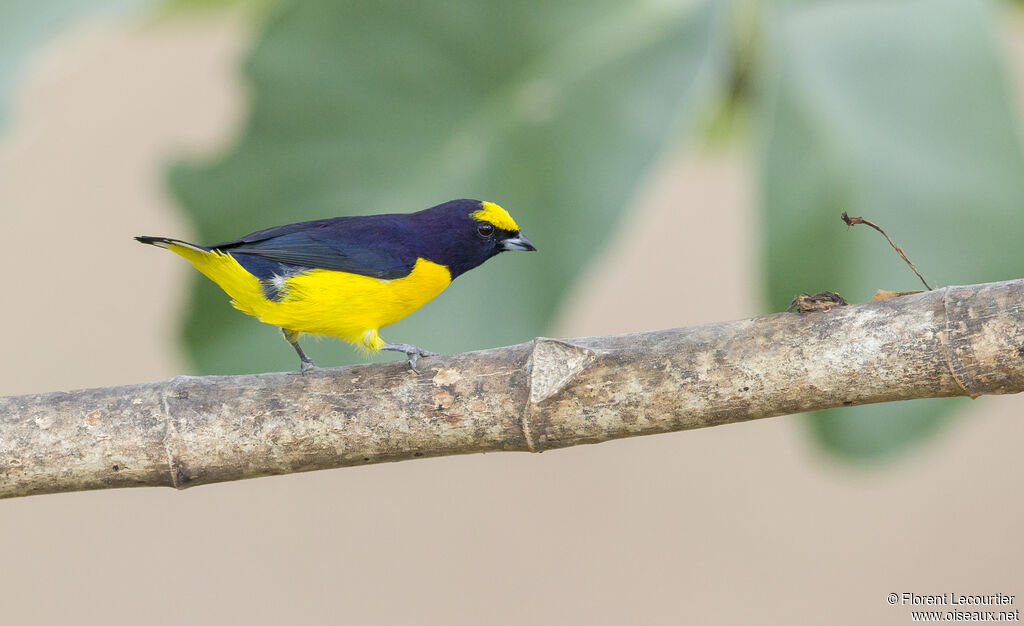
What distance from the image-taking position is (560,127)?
32.6 inches

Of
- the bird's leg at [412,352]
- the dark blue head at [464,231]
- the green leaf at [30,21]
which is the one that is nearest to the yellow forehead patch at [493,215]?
the dark blue head at [464,231]

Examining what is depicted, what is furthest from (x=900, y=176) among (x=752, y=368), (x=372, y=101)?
(x=372, y=101)

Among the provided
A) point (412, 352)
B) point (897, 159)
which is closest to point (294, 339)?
point (412, 352)

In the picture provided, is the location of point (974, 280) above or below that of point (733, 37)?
below

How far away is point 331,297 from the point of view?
2.52 feet

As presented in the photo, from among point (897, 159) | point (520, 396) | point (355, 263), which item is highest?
point (897, 159)

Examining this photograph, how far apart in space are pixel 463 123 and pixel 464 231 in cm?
10

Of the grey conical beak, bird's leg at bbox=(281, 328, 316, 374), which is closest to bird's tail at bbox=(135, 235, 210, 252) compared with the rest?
bird's leg at bbox=(281, 328, 316, 374)

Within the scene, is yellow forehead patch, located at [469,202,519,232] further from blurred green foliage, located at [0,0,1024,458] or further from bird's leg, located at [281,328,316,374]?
bird's leg, located at [281,328,316,374]

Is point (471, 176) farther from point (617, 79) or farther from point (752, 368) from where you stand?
point (752, 368)

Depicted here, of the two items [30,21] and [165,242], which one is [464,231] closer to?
[165,242]

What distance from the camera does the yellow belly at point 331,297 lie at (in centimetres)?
76

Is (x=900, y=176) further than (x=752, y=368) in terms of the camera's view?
Yes

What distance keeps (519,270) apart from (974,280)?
37cm
